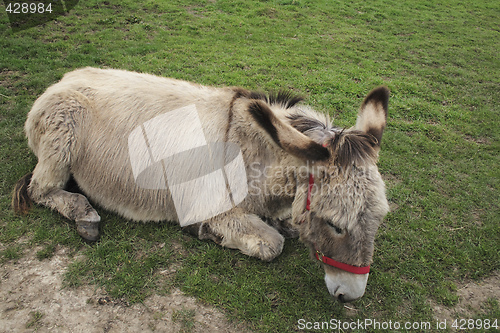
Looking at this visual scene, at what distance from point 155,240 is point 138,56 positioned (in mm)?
5162

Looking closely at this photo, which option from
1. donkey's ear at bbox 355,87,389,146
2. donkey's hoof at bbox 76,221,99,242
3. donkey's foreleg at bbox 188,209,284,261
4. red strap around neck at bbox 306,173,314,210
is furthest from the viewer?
donkey's hoof at bbox 76,221,99,242

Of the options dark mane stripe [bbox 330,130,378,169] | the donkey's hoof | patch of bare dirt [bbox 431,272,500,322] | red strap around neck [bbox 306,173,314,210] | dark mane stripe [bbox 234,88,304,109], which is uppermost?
dark mane stripe [bbox 234,88,304,109]

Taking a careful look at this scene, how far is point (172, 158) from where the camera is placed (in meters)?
3.33

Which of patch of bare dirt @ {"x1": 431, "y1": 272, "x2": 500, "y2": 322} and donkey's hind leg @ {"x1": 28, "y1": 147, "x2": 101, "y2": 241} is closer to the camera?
patch of bare dirt @ {"x1": 431, "y1": 272, "x2": 500, "y2": 322}

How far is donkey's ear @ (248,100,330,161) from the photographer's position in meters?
2.41

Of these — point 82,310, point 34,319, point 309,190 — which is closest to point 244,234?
point 309,190

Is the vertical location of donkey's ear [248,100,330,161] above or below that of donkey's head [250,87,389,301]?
above

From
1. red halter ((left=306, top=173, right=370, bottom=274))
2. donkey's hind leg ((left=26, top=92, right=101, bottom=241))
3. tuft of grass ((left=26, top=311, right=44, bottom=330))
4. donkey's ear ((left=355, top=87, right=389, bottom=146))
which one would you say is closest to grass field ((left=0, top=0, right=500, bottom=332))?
donkey's hind leg ((left=26, top=92, right=101, bottom=241))

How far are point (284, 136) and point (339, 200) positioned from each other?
0.68 m

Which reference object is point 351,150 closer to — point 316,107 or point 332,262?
point 332,262

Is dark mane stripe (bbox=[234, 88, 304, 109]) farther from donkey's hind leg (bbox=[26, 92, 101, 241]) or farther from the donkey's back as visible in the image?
donkey's hind leg (bbox=[26, 92, 101, 241])

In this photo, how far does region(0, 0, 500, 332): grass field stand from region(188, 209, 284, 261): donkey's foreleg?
141 millimetres

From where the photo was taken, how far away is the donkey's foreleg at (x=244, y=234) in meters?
3.12

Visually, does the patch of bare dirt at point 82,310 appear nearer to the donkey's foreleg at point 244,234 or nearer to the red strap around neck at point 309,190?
the donkey's foreleg at point 244,234
